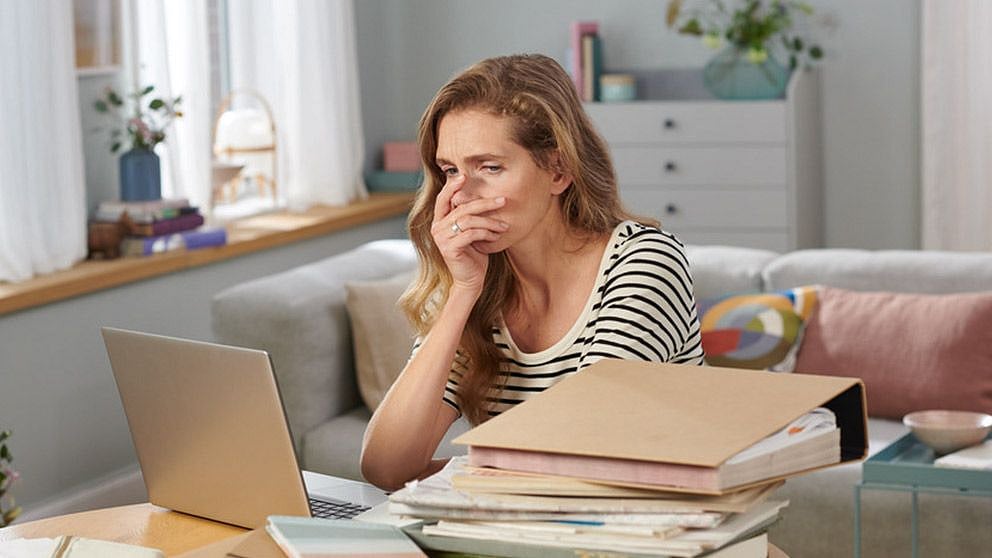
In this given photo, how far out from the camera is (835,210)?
5.28 m

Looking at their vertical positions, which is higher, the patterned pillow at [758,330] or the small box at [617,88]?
the small box at [617,88]

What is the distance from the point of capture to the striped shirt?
1.76m

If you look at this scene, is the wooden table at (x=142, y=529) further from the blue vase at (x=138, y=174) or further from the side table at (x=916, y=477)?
the blue vase at (x=138, y=174)

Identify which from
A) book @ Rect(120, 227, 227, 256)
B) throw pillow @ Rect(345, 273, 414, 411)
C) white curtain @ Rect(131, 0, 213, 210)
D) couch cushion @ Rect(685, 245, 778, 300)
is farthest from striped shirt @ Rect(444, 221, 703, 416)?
white curtain @ Rect(131, 0, 213, 210)

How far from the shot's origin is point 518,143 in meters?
1.80

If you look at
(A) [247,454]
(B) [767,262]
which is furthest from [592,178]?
(B) [767,262]

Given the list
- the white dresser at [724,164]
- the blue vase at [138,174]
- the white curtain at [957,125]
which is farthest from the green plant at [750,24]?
the blue vase at [138,174]

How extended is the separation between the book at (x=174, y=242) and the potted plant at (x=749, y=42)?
1949 mm

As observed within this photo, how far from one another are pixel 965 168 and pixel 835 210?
0.53 metres

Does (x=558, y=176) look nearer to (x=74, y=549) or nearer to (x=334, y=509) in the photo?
(x=334, y=509)

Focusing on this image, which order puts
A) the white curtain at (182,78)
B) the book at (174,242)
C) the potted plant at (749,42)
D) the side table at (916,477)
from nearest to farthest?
the side table at (916,477), the book at (174,242), the white curtain at (182,78), the potted plant at (749,42)

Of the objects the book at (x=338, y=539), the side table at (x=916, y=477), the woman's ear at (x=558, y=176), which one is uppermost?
the woman's ear at (x=558, y=176)

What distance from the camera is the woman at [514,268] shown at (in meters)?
1.77

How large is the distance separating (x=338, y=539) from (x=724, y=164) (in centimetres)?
397
